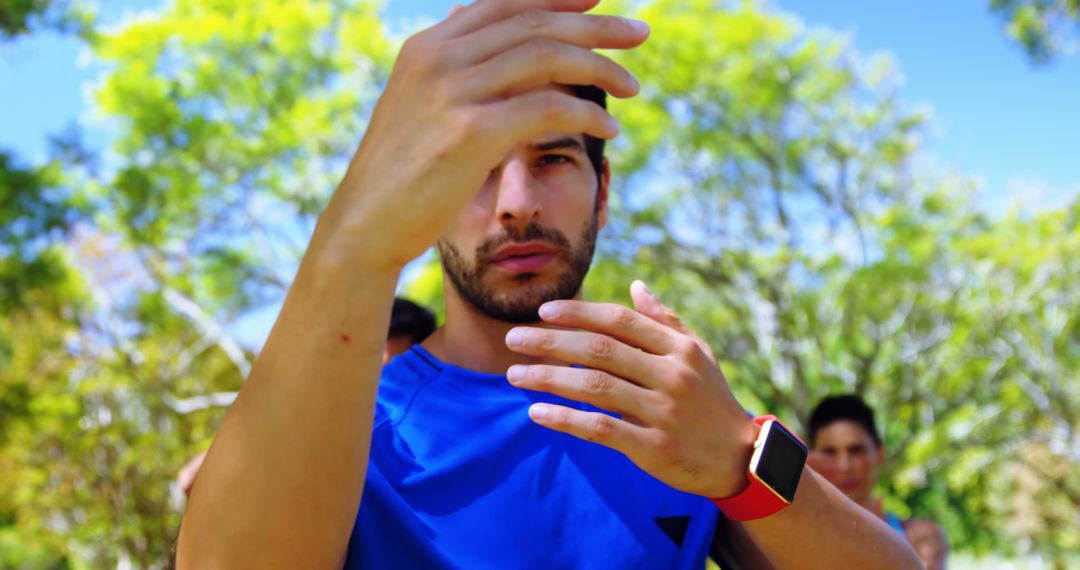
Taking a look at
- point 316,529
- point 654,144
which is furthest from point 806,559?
point 654,144

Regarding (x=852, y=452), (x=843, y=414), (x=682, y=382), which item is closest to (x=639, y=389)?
(x=682, y=382)

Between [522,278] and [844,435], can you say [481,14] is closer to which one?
[522,278]

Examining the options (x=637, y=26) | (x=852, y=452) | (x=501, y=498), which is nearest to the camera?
(x=637, y=26)

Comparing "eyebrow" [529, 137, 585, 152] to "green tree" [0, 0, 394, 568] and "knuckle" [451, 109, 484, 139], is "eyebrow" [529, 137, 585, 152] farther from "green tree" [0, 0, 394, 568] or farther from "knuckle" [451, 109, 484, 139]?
"green tree" [0, 0, 394, 568]

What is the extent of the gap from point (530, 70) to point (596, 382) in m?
0.37

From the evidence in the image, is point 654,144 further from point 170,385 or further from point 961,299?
point 170,385

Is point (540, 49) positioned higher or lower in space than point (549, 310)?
higher

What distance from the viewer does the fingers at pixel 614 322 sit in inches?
40.3

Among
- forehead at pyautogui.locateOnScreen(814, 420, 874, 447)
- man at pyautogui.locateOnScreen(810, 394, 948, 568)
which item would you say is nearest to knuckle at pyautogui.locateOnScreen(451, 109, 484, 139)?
man at pyautogui.locateOnScreen(810, 394, 948, 568)

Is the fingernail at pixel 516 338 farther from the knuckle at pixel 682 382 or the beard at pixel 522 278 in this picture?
the beard at pixel 522 278

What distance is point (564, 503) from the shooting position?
138 cm

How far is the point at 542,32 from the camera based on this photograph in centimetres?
88

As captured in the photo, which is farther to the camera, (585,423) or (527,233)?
(527,233)

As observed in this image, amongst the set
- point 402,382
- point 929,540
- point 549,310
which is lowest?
point 929,540
